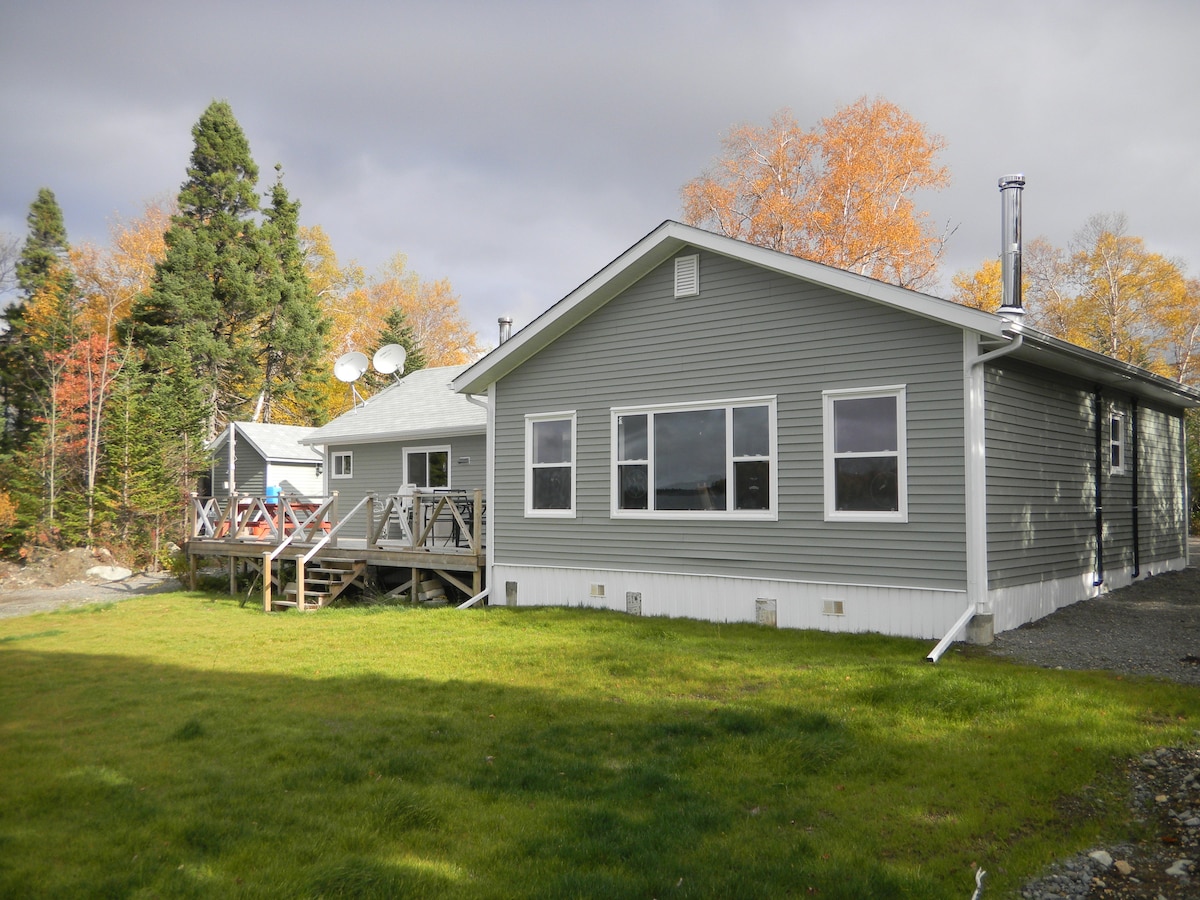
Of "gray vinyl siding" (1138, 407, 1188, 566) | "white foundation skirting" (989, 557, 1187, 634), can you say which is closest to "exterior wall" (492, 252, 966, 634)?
"white foundation skirting" (989, 557, 1187, 634)

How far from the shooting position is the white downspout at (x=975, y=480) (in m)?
8.74

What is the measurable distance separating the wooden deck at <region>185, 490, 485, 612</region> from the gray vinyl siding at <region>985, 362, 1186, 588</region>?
25.1ft

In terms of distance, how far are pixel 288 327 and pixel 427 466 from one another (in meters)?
17.6

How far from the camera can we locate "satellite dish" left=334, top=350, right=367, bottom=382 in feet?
74.1

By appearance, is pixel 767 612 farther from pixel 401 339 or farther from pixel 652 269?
pixel 401 339

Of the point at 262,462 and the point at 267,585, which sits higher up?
the point at 262,462

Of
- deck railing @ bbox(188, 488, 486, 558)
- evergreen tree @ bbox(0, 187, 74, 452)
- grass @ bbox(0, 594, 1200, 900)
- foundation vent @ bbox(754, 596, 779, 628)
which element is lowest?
grass @ bbox(0, 594, 1200, 900)

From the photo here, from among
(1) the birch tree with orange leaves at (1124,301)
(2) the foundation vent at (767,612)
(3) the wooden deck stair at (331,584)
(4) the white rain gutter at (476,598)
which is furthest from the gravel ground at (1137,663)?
(1) the birch tree with orange leaves at (1124,301)

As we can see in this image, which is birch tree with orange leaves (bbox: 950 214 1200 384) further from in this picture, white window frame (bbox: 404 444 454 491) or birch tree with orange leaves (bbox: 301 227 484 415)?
birch tree with orange leaves (bbox: 301 227 484 415)

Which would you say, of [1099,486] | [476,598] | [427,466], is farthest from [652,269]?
[427,466]

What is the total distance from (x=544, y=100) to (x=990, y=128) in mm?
17793

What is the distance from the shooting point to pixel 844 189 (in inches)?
1024

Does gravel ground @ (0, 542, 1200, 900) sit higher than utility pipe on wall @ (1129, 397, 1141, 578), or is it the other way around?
utility pipe on wall @ (1129, 397, 1141, 578)

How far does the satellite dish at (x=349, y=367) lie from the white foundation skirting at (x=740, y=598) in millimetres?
11476
